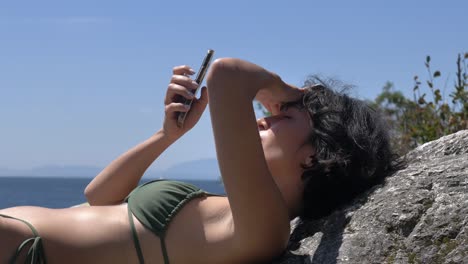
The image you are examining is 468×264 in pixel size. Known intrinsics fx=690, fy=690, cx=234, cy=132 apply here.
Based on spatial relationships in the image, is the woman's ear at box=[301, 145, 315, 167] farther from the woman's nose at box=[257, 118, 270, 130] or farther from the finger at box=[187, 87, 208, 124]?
the finger at box=[187, 87, 208, 124]

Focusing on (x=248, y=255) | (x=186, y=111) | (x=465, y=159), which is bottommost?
(x=248, y=255)

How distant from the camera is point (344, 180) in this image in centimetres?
315

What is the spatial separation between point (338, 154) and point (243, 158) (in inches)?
23.2

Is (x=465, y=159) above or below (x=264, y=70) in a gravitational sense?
below

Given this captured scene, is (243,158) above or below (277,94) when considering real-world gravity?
below

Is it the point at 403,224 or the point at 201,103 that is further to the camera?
the point at 201,103

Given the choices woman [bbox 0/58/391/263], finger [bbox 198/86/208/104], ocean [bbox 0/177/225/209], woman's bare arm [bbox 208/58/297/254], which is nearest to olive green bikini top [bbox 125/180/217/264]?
woman [bbox 0/58/391/263]

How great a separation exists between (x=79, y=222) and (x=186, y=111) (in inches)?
29.8

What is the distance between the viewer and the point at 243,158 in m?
2.69

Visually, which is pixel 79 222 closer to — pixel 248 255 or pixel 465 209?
pixel 248 255

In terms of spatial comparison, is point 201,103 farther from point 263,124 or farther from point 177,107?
point 263,124

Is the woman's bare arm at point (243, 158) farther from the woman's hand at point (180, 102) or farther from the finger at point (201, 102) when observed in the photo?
the finger at point (201, 102)

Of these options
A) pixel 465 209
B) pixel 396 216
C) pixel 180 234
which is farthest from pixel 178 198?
pixel 465 209

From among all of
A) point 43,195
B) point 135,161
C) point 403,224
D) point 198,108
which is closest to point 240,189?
point 403,224
